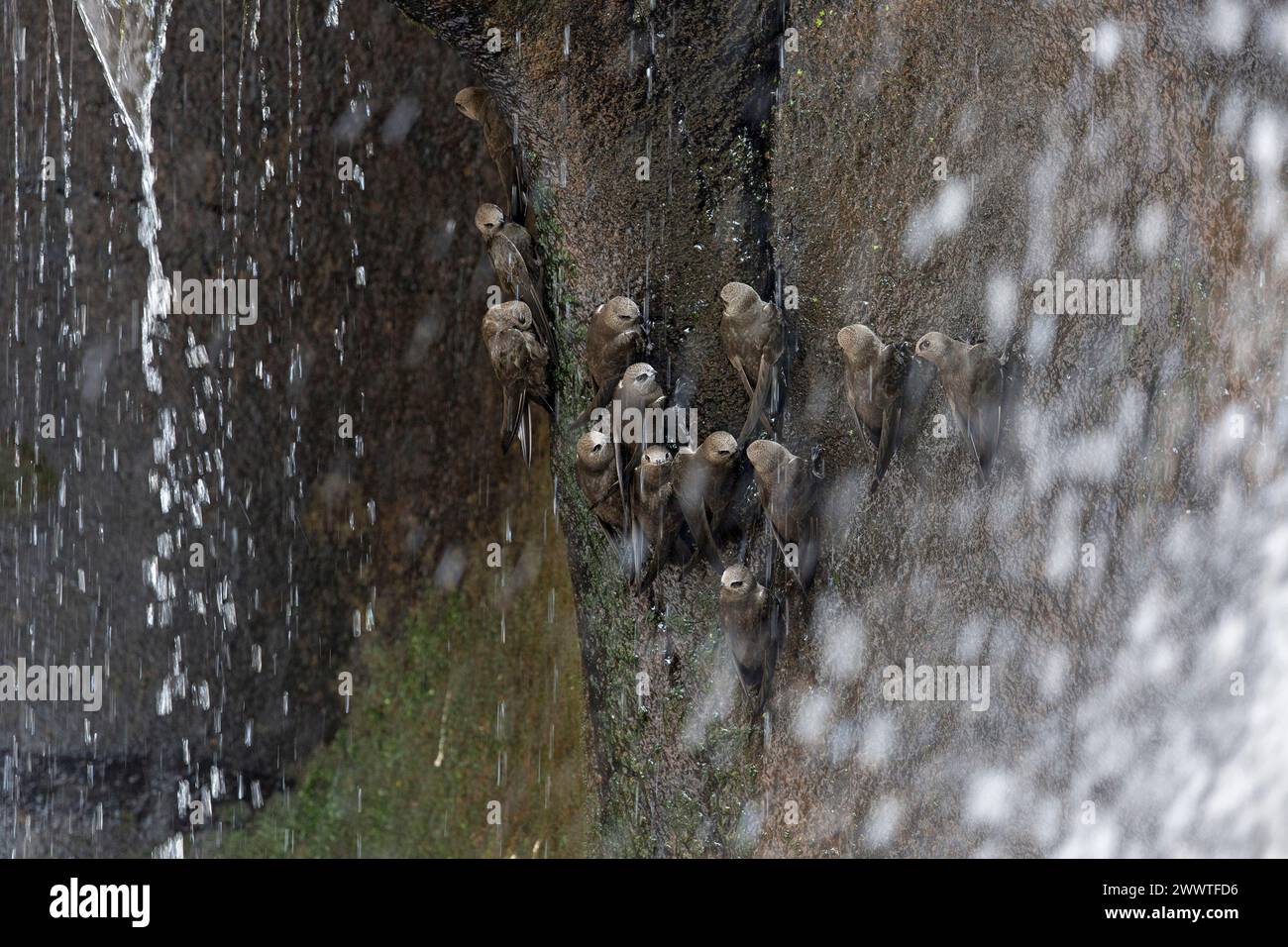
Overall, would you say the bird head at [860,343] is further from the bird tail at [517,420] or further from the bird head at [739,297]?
the bird tail at [517,420]

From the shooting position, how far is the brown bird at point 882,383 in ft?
7.64

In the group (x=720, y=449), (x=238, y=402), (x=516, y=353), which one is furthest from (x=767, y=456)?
(x=238, y=402)

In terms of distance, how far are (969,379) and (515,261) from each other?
942 millimetres

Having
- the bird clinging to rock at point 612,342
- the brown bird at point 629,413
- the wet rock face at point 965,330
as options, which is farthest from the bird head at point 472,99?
the brown bird at point 629,413

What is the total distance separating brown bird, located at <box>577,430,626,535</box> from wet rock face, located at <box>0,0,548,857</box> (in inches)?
25.9

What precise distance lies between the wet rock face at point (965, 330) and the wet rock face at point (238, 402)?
0.61 meters

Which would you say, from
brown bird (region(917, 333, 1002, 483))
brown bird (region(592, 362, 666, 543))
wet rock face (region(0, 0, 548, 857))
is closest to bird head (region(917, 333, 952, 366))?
brown bird (region(917, 333, 1002, 483))

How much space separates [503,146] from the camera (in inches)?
99.8

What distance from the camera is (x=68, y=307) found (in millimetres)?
2947

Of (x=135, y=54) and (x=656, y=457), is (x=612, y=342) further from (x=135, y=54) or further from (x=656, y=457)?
(x=135, y=54)

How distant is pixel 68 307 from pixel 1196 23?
255 centimetres

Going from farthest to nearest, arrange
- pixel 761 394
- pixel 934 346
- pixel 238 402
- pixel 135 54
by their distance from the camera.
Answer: pixel 238 402, pixel 135 54, pixel 761 394, pixel 934 346

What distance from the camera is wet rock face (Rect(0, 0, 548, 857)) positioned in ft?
9.45
